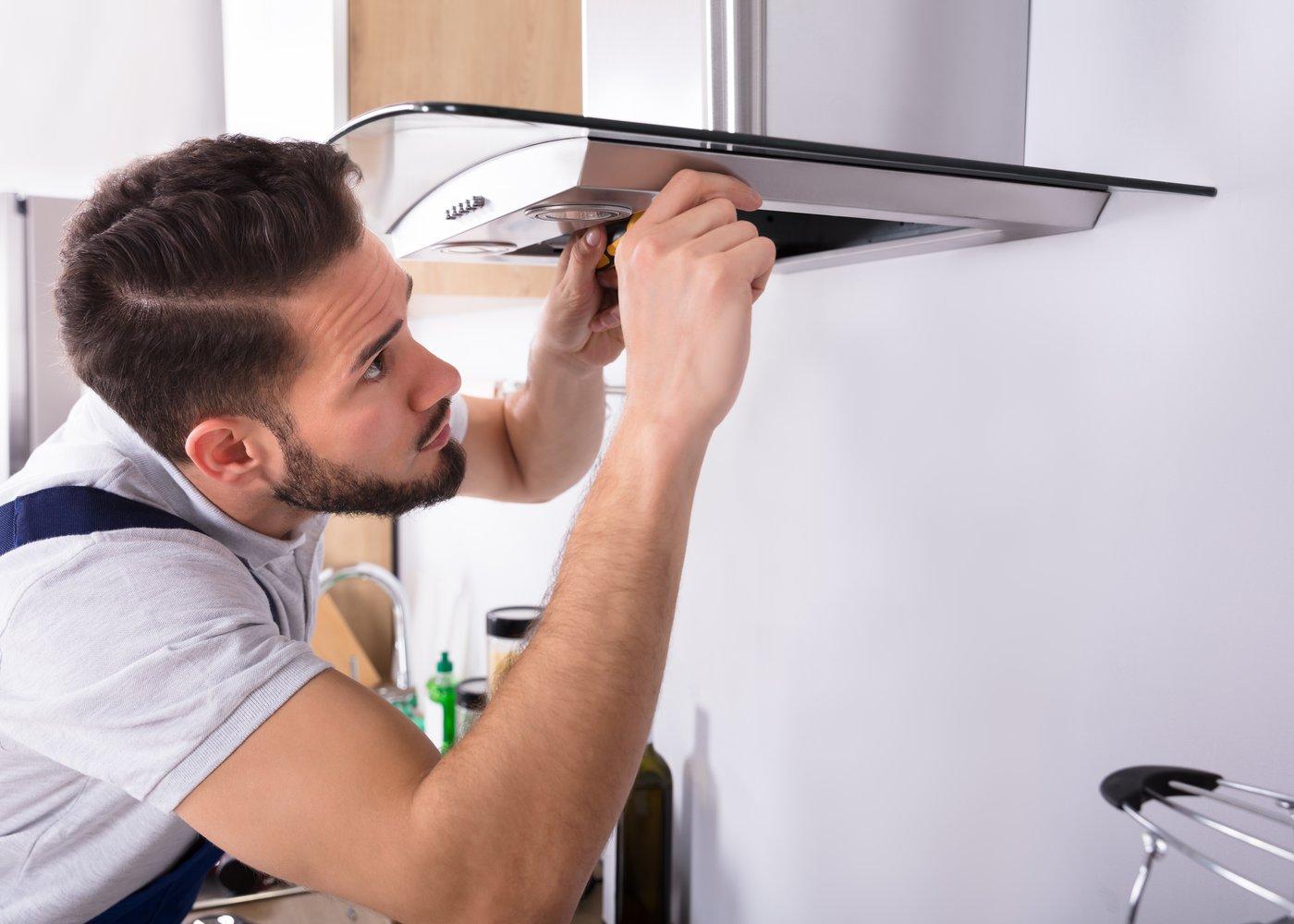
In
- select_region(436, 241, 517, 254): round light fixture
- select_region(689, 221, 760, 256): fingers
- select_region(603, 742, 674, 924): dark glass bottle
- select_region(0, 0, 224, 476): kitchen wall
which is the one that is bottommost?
select_region(603, 742, 674, 924): dark glass bottle

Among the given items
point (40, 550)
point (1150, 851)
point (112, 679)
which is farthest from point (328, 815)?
point (1150, 851)

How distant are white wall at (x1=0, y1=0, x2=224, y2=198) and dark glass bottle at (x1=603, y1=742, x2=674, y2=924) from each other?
177cm

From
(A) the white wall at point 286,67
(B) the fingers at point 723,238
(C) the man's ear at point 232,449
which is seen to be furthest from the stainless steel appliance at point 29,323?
(B) the fingers at point 723,238

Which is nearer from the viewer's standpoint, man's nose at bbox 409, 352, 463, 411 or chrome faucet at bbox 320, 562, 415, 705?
man's nose at bbox 409, 352, 463, 411

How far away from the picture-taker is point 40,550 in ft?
2.51

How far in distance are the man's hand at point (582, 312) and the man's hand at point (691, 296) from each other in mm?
185

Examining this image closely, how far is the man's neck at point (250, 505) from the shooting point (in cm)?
94

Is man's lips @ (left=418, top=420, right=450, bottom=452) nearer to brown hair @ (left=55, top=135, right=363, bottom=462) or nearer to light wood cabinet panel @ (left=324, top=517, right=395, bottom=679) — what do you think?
brown hair @ (left=55, top=135, right=363, bottom=462)

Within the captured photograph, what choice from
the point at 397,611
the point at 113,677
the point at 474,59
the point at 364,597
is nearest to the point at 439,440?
the point at 113,677

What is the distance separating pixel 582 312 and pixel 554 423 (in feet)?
0.77

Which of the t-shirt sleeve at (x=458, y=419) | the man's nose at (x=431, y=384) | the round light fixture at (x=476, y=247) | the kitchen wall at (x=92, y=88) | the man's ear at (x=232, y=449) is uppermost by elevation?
the kitchen wall at (x=92, y=88)

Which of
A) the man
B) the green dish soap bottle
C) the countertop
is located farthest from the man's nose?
the green dish soap bottle

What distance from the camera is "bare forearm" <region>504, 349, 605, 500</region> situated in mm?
1218

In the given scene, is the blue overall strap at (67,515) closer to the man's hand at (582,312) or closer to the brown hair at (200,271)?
the brown hair at (200,271)
